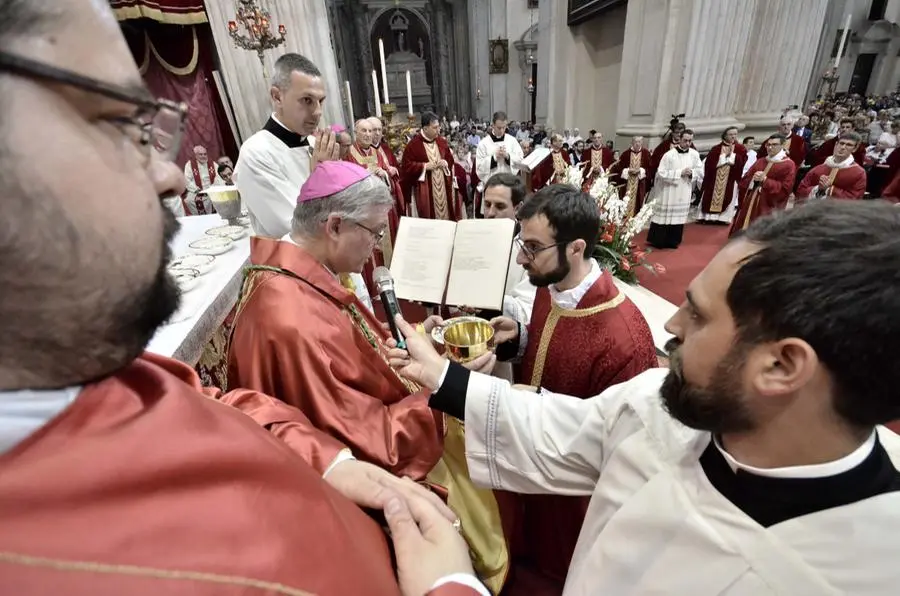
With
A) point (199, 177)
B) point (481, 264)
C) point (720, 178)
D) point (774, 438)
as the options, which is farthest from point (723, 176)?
point (199, 177)

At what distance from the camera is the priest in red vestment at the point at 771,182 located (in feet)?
21.6

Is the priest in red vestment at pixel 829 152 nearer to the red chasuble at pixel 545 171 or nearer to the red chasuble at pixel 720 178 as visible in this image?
the red chasuble at pixel 720 178

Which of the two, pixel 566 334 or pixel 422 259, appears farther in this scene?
pixel 422 259

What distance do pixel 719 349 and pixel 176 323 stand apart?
2041 millimetres

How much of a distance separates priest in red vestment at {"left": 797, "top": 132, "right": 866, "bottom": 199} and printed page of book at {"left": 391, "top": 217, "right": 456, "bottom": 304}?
5.66 metres

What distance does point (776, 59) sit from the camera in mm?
8391

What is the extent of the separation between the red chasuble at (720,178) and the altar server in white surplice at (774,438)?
8.69 meters

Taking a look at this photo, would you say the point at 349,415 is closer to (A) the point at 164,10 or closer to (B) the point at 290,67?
(B) the point at 290,67

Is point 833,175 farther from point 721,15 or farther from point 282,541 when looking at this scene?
point 282,541

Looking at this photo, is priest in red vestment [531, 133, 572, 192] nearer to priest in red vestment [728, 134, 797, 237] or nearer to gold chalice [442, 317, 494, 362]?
priest in red vestment [728, 134, 797, 237]

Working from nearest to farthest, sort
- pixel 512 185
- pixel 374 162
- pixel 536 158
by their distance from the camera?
pixel 512 185, pixel 374 162, pixel 536 158

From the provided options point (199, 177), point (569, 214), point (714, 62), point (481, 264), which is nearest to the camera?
point (569, 214)

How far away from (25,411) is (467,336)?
5.04ft

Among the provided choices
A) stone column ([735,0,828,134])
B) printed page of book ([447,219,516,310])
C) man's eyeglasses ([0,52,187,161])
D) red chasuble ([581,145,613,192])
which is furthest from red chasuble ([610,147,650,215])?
man's eyeglasses ([0,52,187,161])
